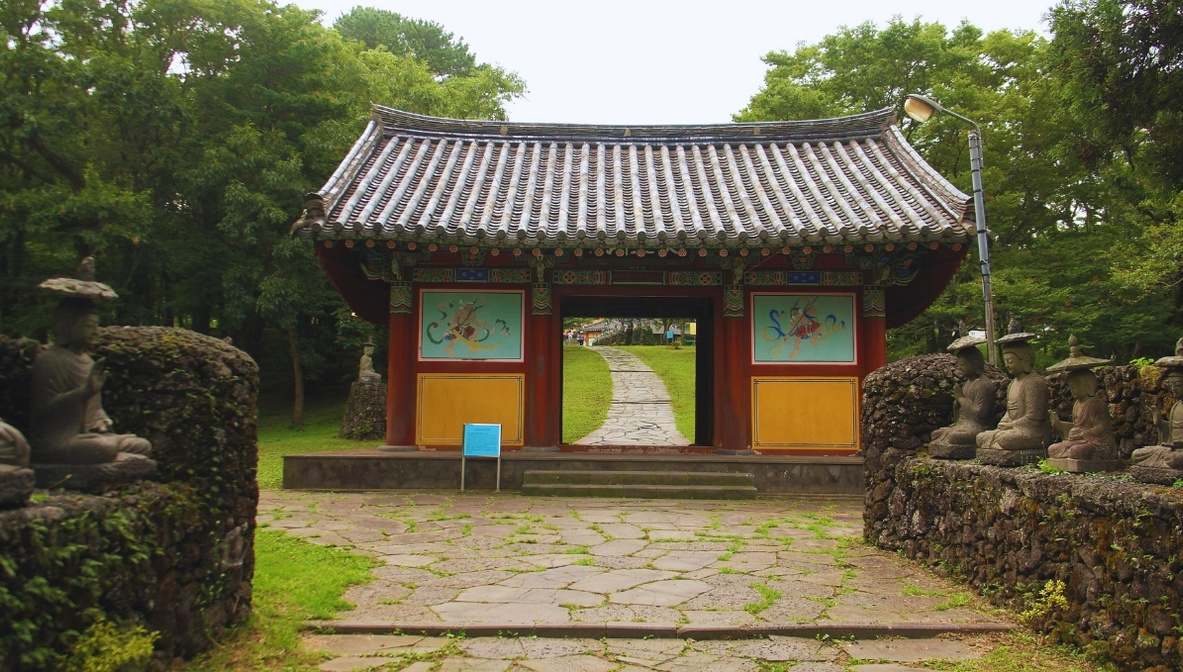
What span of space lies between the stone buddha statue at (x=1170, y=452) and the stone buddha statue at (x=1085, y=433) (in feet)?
1.31

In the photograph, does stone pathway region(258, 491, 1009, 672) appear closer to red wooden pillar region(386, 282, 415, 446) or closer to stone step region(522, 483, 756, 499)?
stone step region(522, 483, 756, 499)

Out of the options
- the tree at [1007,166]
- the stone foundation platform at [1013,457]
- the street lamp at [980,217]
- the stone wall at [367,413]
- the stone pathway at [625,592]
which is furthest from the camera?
the stone wall at [367,413]

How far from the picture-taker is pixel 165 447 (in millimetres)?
4199

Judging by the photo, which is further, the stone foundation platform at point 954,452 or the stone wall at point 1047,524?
the stone foundation platform at point 954,452

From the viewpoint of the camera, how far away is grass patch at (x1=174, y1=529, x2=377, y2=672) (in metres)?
4.07

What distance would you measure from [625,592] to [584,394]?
68.5 feet

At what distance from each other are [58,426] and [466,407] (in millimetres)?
→ 7961

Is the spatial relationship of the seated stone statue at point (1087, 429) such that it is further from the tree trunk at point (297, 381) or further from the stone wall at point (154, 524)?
the tree trunk at point (297, 381)

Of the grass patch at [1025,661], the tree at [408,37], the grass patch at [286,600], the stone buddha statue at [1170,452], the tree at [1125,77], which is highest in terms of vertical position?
the tree at [408,37]

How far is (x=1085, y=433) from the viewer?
4793mm

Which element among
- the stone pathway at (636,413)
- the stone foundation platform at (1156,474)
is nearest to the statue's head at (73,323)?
the stone foundation platform at (1156,474)

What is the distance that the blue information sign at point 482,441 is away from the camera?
34.1ft

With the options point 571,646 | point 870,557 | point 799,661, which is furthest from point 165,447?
point 870,557

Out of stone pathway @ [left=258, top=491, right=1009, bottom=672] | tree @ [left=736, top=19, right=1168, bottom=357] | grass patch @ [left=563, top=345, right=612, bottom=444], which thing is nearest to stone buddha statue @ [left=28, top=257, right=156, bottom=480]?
stone pathway @ [left=258, top=491, right=1009, bottom=672]
